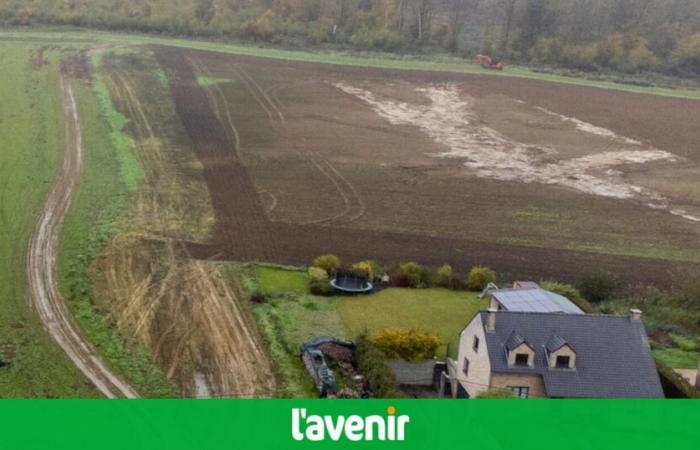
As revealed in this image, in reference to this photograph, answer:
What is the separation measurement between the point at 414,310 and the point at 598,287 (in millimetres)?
8062

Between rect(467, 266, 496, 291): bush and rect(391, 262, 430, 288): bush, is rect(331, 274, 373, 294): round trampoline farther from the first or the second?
rect(467, 266, 496, 291): bush

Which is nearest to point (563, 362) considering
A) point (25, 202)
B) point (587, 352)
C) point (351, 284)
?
point (587, 352)

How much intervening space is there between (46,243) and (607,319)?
22900mm

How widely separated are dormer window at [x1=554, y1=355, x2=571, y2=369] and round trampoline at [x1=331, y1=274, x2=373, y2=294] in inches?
429

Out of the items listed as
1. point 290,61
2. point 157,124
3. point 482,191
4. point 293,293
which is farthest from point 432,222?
point 290,61

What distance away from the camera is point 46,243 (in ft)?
117

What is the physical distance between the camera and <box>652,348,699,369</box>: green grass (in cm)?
2976

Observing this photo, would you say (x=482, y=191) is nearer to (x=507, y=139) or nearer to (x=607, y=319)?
(x=507, y=139)

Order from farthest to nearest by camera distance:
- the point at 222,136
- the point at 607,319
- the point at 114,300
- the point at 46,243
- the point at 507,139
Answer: the point at 507,139
the point at 222,136
the point at 46,243
the point at 114,300
the point at 607,319

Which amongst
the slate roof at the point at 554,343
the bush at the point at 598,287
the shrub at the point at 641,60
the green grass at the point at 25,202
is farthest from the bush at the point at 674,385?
the shrub at the point at 641,60

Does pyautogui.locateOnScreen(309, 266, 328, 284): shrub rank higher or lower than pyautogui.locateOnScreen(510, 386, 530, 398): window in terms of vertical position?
lower

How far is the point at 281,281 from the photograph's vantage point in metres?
34.4

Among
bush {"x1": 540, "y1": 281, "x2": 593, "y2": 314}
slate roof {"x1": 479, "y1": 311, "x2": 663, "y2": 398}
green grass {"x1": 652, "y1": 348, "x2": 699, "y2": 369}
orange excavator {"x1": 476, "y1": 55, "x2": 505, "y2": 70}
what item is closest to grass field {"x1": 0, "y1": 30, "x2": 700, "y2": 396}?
bush {"x1": 540, "y1": 281, "x2": 593, "y2": 314}

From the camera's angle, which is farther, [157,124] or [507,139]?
[507,139]
